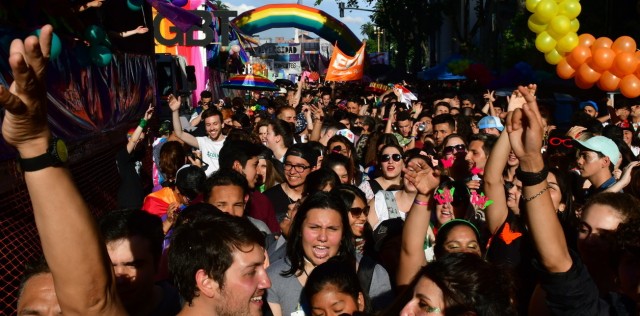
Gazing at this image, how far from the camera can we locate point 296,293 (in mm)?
4199

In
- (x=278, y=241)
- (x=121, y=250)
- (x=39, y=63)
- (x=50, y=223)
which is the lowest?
(x=278, y=241)

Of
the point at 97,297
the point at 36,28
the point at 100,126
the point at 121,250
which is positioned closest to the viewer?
the point at 97,297

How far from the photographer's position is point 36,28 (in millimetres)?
6566

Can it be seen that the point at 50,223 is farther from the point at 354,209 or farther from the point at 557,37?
the point at 557,37

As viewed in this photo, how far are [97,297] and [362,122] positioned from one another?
1005 cm

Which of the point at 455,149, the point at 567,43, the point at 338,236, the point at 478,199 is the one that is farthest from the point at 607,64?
the point at 338,236

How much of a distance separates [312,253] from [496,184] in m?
1.19

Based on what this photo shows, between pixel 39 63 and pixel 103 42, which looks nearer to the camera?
pixel 39 63

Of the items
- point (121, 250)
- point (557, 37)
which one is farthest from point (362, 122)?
point (121, 250)

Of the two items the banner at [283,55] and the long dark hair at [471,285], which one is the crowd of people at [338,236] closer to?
the long dark hair at [471,285]

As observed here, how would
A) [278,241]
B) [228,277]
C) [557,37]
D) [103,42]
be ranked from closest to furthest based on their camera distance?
[228,277] → [278,241] → [103,42] → [557,37]

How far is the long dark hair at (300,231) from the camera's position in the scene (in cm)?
438

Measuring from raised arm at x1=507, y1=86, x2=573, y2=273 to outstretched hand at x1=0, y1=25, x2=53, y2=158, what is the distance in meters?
1.86

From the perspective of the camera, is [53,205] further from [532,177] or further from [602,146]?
[602,146]
